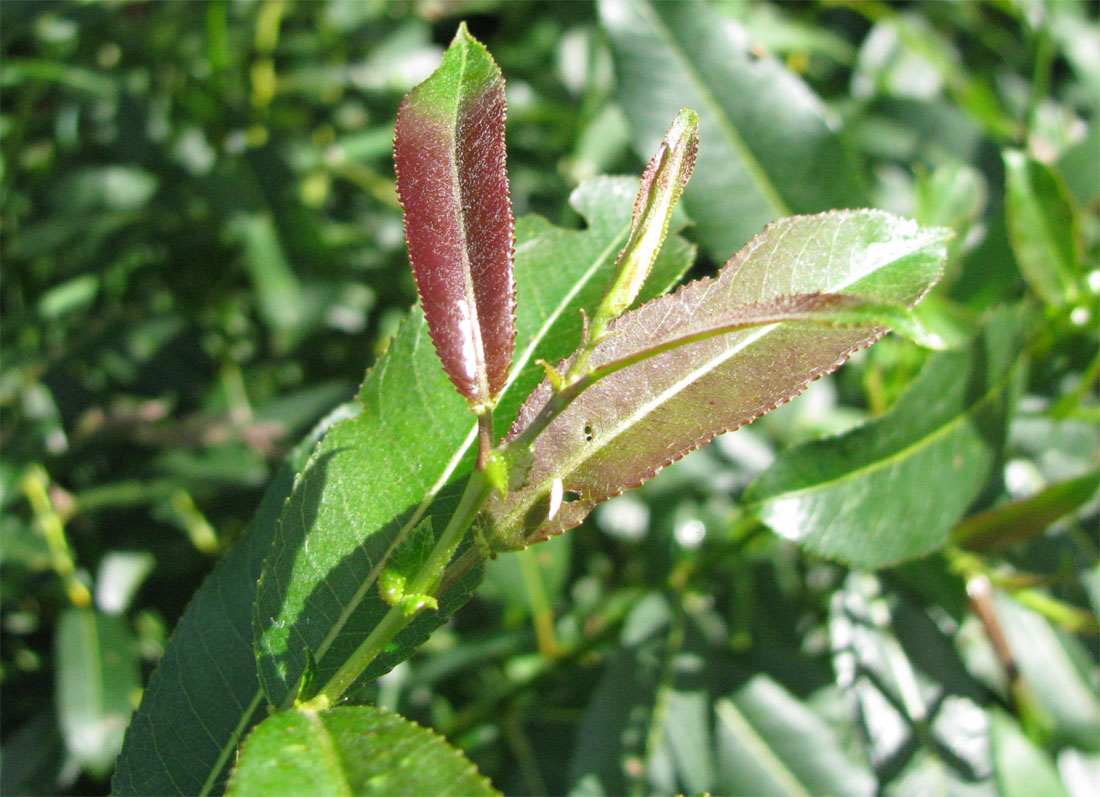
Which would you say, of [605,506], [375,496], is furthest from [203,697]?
[605,506]

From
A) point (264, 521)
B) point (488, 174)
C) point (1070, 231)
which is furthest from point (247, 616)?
point (1070, 231)

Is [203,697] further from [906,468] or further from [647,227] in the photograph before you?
[906,468]

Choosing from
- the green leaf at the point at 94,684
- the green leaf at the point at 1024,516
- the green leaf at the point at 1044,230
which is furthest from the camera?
the green leaf at the point at 94,684

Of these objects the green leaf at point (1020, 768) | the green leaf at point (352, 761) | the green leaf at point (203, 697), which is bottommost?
the green leaf at point (1020, 768)

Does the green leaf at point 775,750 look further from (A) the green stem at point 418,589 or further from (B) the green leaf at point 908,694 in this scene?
(A) the green stem at point 418,589

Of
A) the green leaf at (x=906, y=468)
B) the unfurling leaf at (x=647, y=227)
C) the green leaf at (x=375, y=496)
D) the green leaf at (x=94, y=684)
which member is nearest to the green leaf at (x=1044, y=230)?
the green leaf at (x=906, y=468)

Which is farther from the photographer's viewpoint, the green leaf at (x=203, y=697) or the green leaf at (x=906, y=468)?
the green leaf at (x=906, y=468)
